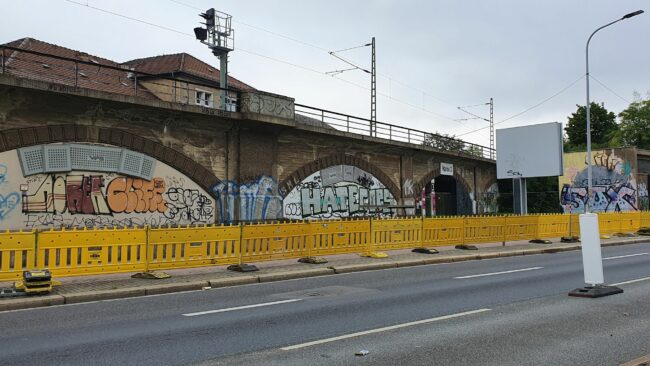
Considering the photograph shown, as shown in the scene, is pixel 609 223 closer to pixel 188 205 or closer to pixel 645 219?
pixel 645 219

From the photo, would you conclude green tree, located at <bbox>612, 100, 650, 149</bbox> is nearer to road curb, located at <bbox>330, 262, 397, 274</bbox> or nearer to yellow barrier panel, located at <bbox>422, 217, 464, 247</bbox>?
yellow barrier panel, located at <bbox>422, 217, 464, 247</bbox>

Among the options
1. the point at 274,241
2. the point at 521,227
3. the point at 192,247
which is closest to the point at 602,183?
the point at 521,227

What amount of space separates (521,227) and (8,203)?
19.1 metres

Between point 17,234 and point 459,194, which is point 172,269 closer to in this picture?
point 17,234

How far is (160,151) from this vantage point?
18391mm

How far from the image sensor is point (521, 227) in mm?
22562

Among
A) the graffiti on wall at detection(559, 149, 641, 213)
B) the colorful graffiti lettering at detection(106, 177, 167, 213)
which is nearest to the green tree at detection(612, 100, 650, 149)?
the graffiti on wall at detection(559, 149, 641, 213)

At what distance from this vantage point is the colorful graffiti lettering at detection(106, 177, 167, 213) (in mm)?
17047

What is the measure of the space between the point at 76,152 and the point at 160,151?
290 cm

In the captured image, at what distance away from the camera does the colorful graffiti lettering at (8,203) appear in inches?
578

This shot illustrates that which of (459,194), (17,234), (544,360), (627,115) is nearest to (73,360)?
(544,360)

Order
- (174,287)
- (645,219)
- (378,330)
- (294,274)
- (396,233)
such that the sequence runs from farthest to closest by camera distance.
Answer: (645,219) → (396,233) → (294,274) → (174,287) → (378,330)

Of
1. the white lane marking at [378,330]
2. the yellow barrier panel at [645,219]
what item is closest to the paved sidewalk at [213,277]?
the white lane marking at [378,330]

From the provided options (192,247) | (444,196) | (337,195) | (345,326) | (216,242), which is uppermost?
(444,196)
